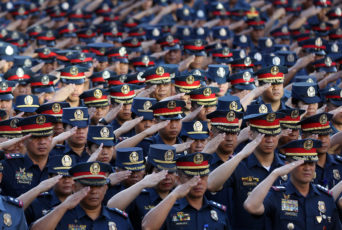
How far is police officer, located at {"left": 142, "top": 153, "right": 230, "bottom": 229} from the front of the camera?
29.8 feet

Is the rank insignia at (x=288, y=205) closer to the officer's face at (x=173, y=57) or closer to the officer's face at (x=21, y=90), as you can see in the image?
the officer's face at (x=21, y=90)

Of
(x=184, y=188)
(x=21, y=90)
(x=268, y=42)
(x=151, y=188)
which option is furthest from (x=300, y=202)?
(x=268, y=42)

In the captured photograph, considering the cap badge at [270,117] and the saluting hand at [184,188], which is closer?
the saluting hand at [184,188]

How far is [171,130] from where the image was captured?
1136 centimetres

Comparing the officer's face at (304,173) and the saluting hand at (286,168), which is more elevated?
the saluting hand at (286,168)

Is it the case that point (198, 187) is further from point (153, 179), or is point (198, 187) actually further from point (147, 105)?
point (147, 105)

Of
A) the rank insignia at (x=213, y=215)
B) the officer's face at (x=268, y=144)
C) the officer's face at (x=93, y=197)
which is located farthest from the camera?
the officer's face at (x=268, y=144)

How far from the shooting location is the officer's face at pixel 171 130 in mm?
11359

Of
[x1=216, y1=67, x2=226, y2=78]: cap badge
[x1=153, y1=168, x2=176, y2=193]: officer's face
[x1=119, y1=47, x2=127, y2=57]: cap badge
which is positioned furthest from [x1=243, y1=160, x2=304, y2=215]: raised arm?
[x1=119, y1=47, x2=127, y2=57]: cap badge

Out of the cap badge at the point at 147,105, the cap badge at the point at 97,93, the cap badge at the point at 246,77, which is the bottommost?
Answer: the cap badge at the point at 147,105

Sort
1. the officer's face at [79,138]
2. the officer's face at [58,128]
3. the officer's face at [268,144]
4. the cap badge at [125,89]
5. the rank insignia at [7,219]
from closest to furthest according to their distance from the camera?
the rank insignia at [7,219]
the officer's face at [268,144]
the officer's face at [79,138]
the officer's face at [58,128]
the cap badge at [125,89]

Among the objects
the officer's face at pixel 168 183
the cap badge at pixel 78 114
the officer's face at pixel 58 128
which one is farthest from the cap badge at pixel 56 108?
the officer's face at pixel 168 183

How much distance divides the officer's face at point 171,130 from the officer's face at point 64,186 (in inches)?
88.5

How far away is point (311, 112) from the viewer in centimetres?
1266
